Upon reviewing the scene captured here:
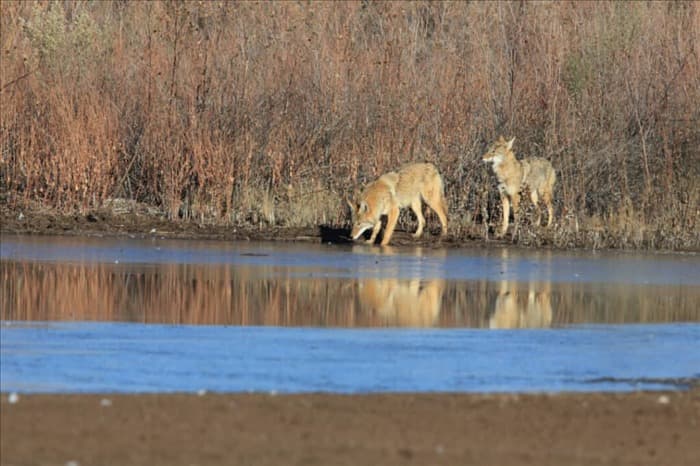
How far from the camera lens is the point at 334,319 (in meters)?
13.0

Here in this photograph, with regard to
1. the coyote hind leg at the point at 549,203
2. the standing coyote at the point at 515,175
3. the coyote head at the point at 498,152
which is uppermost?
the coyote head at the point at 498,152

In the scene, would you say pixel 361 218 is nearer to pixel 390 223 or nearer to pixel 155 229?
pixel 390 223

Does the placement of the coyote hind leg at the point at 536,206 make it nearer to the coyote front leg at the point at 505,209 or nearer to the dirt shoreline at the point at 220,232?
the coyote front leg at the point at 505,209

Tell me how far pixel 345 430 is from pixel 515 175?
14.2 metres

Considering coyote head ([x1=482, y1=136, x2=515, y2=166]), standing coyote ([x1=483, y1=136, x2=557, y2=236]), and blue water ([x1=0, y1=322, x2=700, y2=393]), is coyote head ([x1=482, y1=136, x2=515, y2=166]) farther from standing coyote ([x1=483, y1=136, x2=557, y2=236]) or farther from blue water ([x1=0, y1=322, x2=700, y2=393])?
blue water ([x1=0, y1=322, x2=700, y2=393])

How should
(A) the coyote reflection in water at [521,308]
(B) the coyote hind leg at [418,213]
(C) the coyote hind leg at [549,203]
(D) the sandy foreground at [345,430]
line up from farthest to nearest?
(C) the coyote hind leg at [549,203] → (B) the coyote hind leg at [418,213] → (A) the coyote reflection in water at [521,308] → (D) the sandy foreground at [345,430]

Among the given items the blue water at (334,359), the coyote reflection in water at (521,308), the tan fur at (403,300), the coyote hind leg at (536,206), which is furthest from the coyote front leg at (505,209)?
the blue water at (334,359)

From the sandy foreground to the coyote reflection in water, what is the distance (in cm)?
379

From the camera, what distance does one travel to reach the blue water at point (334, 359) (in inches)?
380

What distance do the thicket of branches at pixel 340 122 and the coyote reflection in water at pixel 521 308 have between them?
5.79m

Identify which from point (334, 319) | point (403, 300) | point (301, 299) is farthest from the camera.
Answer: point (403, 300)

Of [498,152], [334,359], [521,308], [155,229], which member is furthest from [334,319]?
[498,152]

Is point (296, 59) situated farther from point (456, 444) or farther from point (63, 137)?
point (456, 444)

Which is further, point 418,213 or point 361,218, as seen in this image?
point 418,213
